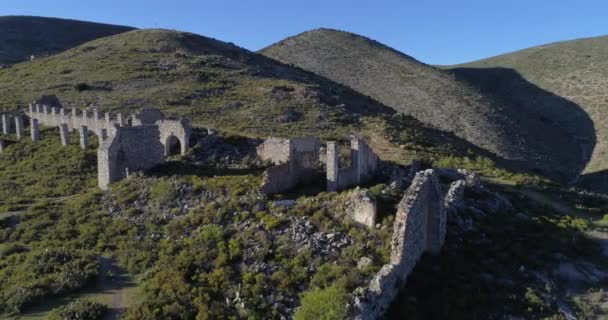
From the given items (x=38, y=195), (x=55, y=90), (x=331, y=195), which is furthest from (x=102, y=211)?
(x=55, y=90)

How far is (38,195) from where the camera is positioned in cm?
2278

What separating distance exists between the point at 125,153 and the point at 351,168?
9.41m

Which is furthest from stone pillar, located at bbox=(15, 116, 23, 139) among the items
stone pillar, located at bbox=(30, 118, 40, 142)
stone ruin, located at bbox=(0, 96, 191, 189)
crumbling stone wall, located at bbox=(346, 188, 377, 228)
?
crumbling stone wall, located at bbox=(346, 188, 377, 228)

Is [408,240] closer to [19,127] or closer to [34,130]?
[34,130]

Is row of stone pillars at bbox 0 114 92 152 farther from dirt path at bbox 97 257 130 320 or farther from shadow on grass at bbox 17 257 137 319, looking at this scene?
shadow on grass at bbox 17 257 137 319

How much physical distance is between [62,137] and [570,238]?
26366mm

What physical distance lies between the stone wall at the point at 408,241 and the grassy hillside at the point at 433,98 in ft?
104

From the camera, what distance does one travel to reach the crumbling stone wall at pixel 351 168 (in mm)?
17859

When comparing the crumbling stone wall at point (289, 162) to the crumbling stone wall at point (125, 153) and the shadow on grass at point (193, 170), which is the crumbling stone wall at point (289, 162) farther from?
the crumbling stone wall at point (125, 153)

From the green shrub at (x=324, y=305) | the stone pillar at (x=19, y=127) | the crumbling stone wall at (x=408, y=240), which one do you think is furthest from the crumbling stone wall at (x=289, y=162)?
the stone pillar at (x=19, y=127)

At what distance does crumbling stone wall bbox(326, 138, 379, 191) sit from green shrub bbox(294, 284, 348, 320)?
657 centimetres

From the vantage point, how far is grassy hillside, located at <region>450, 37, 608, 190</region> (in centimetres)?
6401

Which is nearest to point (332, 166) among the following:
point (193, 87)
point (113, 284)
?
point (113, 284)

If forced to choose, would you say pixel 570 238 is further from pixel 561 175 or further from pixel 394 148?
pixel 561 175
